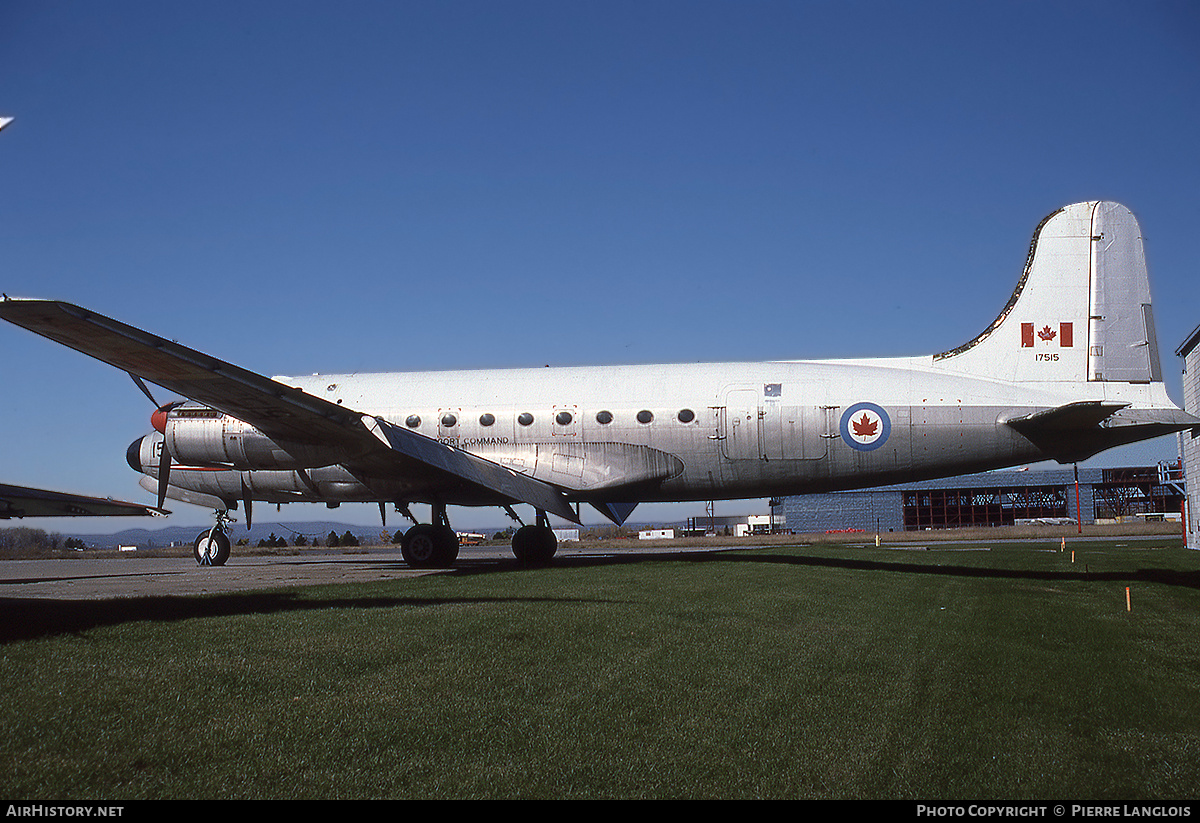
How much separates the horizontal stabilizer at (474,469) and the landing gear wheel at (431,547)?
2.10 m

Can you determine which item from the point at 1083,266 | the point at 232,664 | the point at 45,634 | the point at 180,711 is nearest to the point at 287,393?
the point at 45,634

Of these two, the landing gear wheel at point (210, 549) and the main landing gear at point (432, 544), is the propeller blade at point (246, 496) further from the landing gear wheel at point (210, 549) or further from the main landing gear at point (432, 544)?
the main landing gear at point (432, 544)

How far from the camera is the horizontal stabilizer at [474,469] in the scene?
18312mm

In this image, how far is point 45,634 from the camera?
787 centimetres

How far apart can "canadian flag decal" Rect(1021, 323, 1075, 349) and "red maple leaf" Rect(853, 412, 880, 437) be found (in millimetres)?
4187

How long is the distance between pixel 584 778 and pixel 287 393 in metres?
13.0

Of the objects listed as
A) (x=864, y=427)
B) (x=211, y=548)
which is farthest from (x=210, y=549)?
(x=864, y=427)

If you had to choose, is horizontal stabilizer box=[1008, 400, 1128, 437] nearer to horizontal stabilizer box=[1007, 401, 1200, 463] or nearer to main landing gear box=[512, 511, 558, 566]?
horizontal stabilizer box=[1007, 401, 1200, 463]

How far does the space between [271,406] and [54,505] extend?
4187mm

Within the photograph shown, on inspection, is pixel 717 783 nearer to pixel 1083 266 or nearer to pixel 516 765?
pixel 516 765

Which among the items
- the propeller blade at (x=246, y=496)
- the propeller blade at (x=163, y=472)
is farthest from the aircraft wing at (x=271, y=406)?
the propeller blade at (x=246, y=496)

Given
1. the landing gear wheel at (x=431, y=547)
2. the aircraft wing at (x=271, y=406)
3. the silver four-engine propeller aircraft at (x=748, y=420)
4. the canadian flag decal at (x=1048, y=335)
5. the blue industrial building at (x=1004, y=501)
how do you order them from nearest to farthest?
the aircraft wing at (x=271, y=406), the silver four-engine propeller aircraft at (x=748, y=420), the canadian flag decal at (x=1048, y=335), the landing gear wheel at (x=431, y=547), the blue industrial building at (x=1004, y=501)

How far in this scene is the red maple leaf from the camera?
1947 centimetres

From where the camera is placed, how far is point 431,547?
20.7 m
